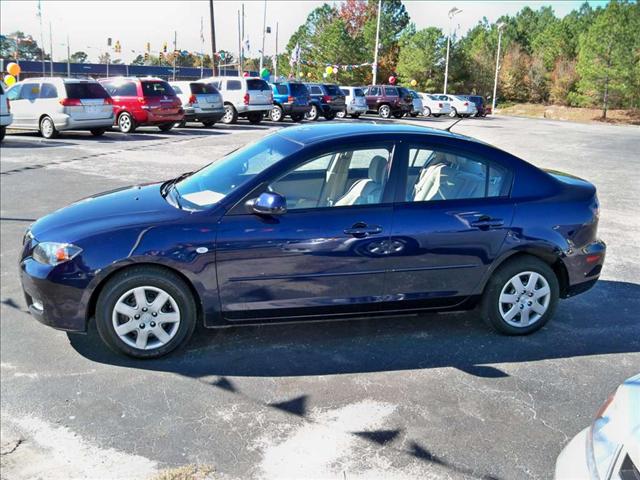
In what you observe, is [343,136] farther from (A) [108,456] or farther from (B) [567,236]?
(A) [108,456]

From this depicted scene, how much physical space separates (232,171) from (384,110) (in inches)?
1236

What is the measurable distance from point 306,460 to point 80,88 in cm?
1683

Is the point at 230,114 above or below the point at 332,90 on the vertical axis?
below

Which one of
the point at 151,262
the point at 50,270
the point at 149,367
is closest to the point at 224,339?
the point at 149,367

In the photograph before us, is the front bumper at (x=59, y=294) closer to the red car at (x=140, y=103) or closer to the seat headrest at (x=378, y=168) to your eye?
the seat headrest at (x=378, y=168)

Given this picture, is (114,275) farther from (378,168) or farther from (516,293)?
(516,293)

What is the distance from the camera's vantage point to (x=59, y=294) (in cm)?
393

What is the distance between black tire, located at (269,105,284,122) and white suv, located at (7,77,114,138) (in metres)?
9.70

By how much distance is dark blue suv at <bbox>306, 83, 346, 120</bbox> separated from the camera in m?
28.5

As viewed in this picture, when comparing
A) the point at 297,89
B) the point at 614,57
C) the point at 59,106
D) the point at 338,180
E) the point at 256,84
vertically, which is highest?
the point at 614,57

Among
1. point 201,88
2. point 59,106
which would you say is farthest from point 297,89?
point 59,106

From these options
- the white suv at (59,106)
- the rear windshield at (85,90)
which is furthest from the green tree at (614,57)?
the white suv at (59,106)

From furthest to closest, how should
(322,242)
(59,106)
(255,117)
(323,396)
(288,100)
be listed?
(288,100)
(255,117)
(59,106)
(322,242)
(323,396)

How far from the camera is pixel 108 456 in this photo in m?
3.12
